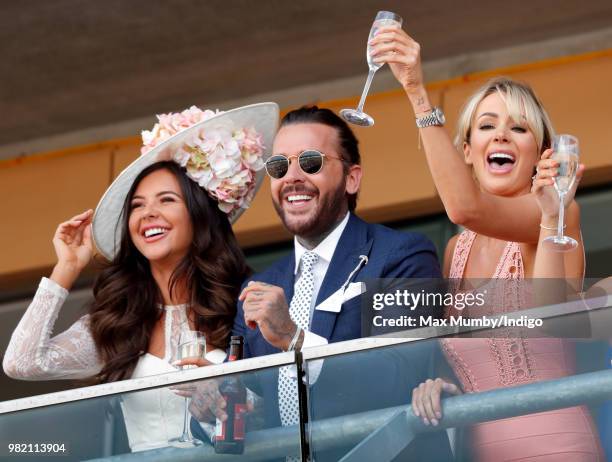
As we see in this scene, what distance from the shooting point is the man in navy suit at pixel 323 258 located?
3842 millimetres

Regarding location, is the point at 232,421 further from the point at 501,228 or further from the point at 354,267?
the point at 501,228

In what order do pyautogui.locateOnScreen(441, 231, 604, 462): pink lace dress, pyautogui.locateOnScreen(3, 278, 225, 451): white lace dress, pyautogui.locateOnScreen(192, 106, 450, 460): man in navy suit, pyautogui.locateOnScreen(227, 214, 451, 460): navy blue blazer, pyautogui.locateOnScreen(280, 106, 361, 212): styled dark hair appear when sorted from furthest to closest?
pyautogui.locateOnScreen(3, 278, 225, 451): white lace dress
pyautogui.locateOnScreen(280, 106, 361, 212): styled dark hair
pyautogui.locateOnScreen(192, 106, 450, 460): man in navy suit
pyautogui.locateOnScreen(227, 214, 451, 460): navy blue blazer
pyautogui.locateOnScreen(441, 231, 604, 462): pink lace dress

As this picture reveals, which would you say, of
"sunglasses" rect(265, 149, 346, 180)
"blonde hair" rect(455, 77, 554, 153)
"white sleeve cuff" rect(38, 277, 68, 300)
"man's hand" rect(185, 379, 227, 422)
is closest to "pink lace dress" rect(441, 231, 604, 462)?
"man's hand" rect(185, 379, 227, 422)

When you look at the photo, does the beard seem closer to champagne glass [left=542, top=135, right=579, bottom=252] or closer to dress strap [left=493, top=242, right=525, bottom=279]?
dress strap [left=493, top=242, right=525, bottom=279]

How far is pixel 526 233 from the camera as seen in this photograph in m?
3.91

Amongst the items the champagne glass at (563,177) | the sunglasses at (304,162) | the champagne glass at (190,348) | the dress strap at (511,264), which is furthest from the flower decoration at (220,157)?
the champagne glass at (563,177)

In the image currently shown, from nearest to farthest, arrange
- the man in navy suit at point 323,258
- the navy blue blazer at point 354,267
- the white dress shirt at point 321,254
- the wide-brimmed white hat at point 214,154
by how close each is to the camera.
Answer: the man in navy suit at point 323,258 < the navy blue blazer at point 354,267 < the white dress shirt at point 321,254 < the wide-brimmed white hat at point 214,154

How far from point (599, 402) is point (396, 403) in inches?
20.3

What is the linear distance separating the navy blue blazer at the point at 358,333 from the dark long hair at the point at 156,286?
26 centimetres

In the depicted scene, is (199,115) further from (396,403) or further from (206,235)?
(396,403)

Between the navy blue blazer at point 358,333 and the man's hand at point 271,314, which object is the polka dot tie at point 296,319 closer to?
the navy blue blazer at point 358,333

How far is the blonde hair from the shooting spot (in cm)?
423

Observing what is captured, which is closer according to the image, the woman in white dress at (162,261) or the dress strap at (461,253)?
the dress strap at (461,253)

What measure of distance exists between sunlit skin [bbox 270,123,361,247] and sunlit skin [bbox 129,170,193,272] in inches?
21.1
